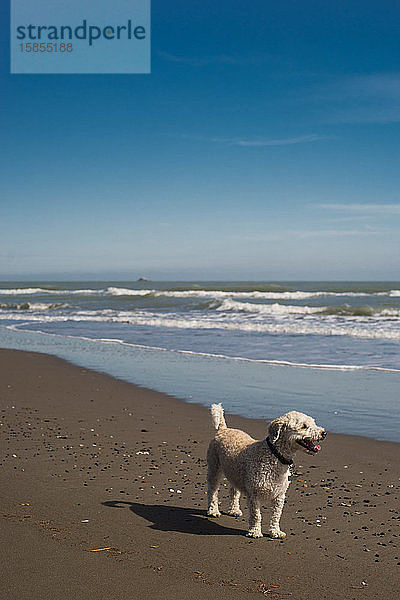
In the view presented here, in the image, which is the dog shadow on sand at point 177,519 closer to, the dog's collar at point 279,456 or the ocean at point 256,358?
Result: the dog's collar at point 279,456

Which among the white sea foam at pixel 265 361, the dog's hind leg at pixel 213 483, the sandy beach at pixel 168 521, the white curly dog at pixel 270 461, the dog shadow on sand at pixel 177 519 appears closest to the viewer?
the sandy beach at pixel 168 521

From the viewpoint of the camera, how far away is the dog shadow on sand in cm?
496

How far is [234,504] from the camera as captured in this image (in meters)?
5.43

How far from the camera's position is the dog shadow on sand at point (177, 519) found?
16.3 ft

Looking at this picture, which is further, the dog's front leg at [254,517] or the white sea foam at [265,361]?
the white sea foam at [265,361]

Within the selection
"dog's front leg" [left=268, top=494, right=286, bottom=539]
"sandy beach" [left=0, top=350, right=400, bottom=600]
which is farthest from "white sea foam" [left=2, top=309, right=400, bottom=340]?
"dog's front leg" [left=268, top=494, right=286, bottom=539]

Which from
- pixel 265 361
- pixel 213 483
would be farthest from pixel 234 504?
pixel 265 361

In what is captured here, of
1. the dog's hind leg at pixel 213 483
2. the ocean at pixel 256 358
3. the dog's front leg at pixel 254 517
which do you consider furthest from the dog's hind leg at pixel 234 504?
the ocean at pixel 256 358

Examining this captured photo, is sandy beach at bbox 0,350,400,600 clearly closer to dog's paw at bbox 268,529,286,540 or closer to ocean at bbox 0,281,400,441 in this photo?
dog's paw at bbox 268,529,286,540

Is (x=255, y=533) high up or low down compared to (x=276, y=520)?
down

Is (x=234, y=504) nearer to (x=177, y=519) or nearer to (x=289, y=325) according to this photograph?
(x=177, y=519)

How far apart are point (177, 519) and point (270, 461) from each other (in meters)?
1.11

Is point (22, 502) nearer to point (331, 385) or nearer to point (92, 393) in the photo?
point (92, 393)

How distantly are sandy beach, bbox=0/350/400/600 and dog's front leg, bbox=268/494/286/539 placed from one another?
68 millimetres
